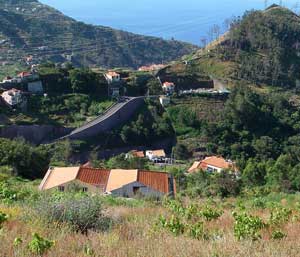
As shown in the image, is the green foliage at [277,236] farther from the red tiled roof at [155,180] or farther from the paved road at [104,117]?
the paved road at [104,117]

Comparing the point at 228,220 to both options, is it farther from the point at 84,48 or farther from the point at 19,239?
the point at 84,48

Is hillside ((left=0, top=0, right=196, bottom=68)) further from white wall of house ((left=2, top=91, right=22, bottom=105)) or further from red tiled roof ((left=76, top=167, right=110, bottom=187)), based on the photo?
red tiled roof ((left=76, top=167, right=110, bottom=187))

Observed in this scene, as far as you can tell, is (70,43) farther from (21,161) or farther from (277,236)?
(277,236)

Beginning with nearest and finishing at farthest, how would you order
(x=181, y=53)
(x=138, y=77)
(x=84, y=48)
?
1. (x=138, y=77)
2. (x=84, y=48)
3. (x=181, y=53)

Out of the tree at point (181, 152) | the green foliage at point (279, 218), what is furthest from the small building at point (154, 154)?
the green foliage at point (279, 218)

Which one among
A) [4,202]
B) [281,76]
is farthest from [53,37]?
[4,202]

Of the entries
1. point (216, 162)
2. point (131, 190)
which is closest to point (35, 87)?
point (216, 162)
